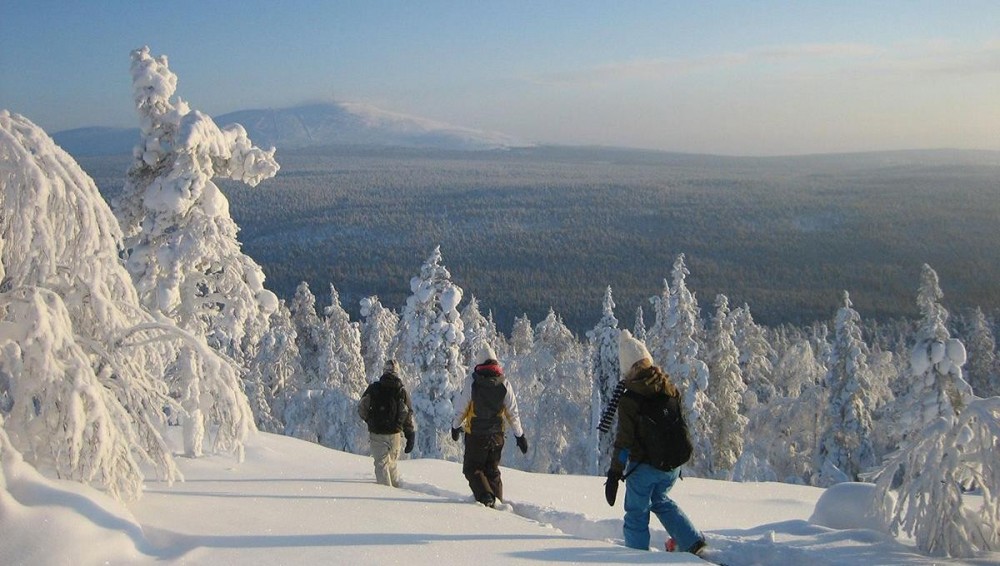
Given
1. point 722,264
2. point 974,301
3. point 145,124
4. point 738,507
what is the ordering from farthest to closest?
point 722,264 < point 974,301 < point 145,124 < point 738,507

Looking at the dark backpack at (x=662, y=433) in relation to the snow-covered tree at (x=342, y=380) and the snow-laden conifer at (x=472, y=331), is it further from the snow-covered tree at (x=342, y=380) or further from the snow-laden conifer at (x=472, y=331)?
the snow-covered tree at (x=342, y=380)

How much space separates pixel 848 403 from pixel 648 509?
933 inches

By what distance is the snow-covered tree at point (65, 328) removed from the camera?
5.31m

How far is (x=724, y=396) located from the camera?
31656 millimetres

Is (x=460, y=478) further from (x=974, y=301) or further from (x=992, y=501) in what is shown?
(x=974, y=301)

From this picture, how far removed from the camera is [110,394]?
226 inches

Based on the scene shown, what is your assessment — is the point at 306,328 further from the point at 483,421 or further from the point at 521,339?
the point at 483,421

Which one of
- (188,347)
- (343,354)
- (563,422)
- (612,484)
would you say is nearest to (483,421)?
(612,484)

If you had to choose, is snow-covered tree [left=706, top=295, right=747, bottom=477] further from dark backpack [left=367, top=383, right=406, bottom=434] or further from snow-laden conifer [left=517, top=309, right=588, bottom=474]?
dark backpack [left=367, top=383, right=406, bottom=434]

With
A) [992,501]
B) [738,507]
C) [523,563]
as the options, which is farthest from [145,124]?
→ [992,501]

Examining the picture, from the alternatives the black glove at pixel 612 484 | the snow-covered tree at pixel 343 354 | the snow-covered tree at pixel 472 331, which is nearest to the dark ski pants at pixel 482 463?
the black glove at pixel 612 484

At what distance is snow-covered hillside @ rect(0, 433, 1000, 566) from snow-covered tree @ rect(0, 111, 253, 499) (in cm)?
34

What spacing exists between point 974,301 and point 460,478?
134m

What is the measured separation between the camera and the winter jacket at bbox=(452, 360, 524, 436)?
27.5 feet
